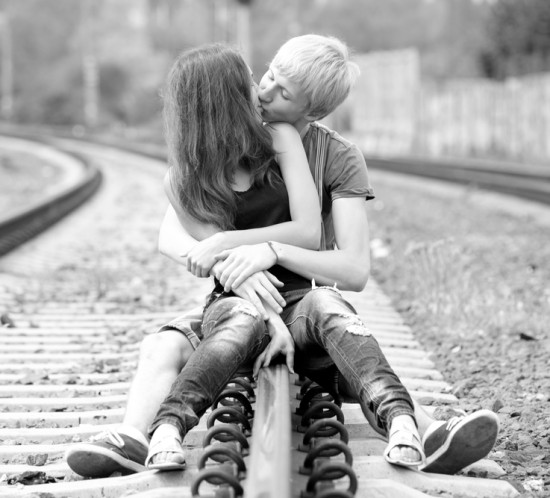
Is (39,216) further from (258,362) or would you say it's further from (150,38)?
(150,38)

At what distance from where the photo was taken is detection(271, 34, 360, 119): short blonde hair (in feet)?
11.6

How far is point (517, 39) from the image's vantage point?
119 ft

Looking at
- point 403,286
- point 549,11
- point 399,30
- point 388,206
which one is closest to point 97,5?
point 399,30

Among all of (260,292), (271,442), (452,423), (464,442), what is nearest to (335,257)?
(260,292)

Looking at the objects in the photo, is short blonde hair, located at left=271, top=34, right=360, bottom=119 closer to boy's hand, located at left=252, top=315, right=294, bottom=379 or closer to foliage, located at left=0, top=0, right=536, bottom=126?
boy's hand, located at left=252, top=315, right=294, bottom=379

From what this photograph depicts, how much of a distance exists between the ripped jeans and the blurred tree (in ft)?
108

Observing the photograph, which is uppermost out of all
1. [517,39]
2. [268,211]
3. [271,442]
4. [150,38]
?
[268,211]

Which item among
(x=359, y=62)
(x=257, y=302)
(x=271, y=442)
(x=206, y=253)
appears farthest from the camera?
(x=359, y=62)

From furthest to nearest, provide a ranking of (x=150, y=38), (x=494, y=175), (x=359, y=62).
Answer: (x=150, y=38) < (x=359, y=62) < (x=494, y=175)

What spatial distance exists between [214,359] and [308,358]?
44 cm

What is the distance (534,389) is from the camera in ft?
14.1

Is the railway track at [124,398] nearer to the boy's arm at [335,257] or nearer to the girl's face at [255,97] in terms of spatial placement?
the boy's arm at [335,257]

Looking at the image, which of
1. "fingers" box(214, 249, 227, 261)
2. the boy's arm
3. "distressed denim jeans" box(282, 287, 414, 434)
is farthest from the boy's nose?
"distressed denim jeans" box(282, 287, 414, 434)

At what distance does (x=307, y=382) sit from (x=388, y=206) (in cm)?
950
